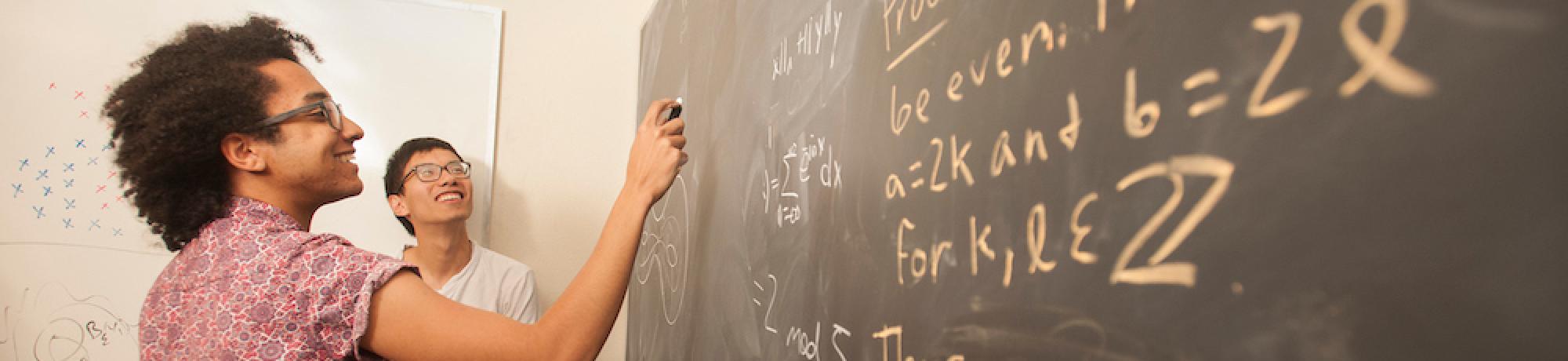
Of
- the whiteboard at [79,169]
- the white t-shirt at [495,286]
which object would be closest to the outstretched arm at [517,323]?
the white t-shirt at [495,286]

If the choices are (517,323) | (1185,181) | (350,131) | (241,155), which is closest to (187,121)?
(241,155)

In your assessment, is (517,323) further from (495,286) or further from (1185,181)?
(495,286)

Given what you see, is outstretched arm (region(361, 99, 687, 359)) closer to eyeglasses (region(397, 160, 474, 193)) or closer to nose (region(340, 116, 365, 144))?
nose (region(340, 116, 365, 144))

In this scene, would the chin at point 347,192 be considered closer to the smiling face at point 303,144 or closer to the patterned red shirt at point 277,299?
the smiling face at point 303,144

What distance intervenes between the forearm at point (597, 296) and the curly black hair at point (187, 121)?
1.39 ft

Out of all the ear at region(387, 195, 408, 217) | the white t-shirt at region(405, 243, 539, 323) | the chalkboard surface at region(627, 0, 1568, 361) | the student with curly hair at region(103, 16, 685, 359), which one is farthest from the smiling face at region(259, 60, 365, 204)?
the ear at region(387, 195, 408, 217)

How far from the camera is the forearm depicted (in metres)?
1.01

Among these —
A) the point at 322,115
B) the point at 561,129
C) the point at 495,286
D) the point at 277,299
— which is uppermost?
the point at 561,129

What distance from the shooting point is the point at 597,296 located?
1.04 meters

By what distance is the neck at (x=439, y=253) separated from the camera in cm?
222

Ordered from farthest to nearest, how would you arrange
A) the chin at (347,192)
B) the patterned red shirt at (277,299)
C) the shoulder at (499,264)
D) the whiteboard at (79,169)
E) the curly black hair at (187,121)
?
the shoulder at (499,264) < the whiteboard at (79,169) < the chin at (347,192) < the curly black hair at (187,121) < the patterned red shirt at (277,299)

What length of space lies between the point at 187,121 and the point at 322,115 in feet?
0.47

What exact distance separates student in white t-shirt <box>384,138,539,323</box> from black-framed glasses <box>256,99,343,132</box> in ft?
3.55

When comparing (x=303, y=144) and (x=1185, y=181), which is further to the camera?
(x=303, y=144)
